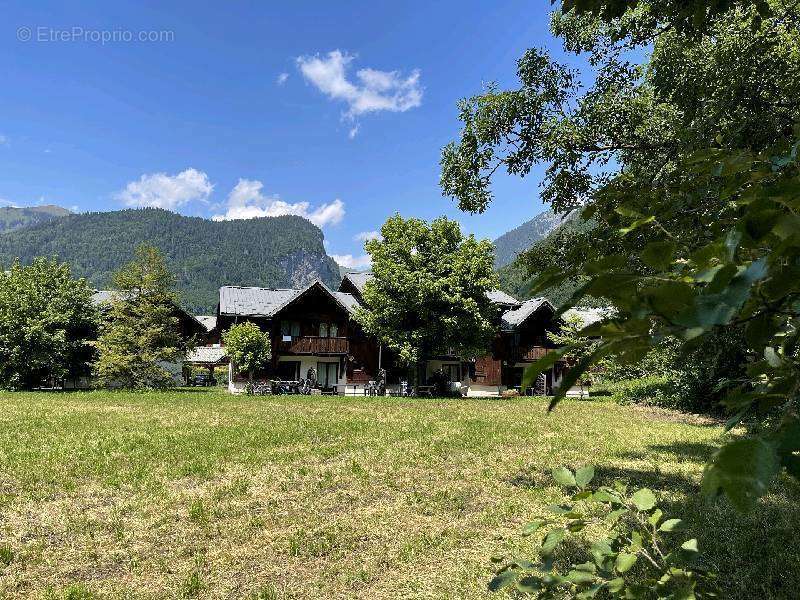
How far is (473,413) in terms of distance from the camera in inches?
833

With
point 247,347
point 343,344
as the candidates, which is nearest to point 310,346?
point 343,344

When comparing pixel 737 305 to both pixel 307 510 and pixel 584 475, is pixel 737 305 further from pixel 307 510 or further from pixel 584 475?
pixel 307 510

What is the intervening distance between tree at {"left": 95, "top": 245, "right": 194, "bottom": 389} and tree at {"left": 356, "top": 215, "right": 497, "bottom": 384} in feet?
43.9

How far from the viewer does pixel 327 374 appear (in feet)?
127

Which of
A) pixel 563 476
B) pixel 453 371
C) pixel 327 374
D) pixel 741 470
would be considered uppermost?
pixel 741 470

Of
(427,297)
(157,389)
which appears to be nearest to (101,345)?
(157,389)

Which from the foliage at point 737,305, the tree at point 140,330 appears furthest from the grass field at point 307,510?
the tree at point 140,330

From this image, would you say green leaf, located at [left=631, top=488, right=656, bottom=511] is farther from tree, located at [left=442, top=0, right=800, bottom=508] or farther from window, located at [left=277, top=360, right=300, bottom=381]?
window, located at [left=277, top=360, right=300, bottom=381]

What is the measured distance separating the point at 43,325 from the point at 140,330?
5.47 meters

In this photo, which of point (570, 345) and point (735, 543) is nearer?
point (570, 345)

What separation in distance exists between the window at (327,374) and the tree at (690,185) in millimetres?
29301

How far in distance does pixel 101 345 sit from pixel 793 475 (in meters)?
36.4

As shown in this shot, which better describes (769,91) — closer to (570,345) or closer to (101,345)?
(570,345)

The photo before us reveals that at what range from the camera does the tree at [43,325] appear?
30.0 meters
